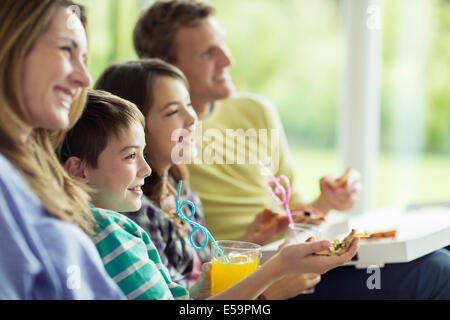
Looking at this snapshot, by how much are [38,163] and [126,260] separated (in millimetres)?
183

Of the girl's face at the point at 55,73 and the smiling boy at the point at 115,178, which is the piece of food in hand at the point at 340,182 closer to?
the smiling boy at the point at 115,178

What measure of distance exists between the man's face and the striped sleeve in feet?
2.30

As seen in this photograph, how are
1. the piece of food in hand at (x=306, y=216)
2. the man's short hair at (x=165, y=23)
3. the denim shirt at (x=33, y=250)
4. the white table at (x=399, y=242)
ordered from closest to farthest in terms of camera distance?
the denim shirt at (x=33, y=250), the white table at (x=399, y=242), the piece of food in hand at (x=306, y=216), the man's short hair at (x=165, y=23)

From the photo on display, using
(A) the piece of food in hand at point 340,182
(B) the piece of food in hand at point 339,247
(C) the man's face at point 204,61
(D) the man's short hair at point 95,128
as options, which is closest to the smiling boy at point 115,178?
(D) the man's short hair at point 95,128

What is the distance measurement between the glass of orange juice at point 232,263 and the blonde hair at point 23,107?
32cm

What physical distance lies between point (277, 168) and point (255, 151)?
0.38 feet

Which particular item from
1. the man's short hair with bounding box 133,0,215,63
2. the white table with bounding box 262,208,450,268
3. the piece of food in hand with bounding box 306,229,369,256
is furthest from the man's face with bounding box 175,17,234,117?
the piece of food in hand with bounding box 306,229,369,256

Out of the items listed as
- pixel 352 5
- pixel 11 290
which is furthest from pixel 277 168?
pixel 352 5

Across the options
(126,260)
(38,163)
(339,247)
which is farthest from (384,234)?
(38,163)

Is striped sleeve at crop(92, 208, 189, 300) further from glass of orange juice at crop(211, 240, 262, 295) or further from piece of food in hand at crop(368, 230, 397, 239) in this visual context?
piece of food in hand at crop(368, 230, 397, 239)

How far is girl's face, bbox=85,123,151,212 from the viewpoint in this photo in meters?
0.80

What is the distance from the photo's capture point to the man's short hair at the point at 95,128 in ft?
2.57

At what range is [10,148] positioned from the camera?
658 mm

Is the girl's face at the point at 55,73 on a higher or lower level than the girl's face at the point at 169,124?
higher
